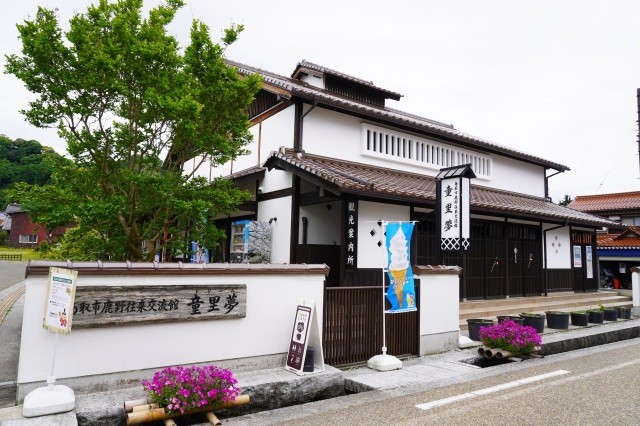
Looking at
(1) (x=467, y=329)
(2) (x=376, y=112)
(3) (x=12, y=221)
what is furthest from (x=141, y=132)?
(3) (x=12, y=221)

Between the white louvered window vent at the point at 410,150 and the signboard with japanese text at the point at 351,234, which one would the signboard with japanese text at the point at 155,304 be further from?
the white louvered window vent at the point at 410,150

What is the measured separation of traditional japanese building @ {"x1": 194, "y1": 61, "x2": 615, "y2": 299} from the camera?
33.4ft

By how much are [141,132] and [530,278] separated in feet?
44.0

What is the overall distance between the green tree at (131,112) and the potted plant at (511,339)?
5933mm

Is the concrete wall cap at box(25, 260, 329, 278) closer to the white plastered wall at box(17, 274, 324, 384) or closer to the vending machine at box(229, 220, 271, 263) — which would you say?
the white plastered wall at box(17, 274, 324, 384)

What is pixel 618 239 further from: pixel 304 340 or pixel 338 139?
pixel 304 340

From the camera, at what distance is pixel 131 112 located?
8.13m

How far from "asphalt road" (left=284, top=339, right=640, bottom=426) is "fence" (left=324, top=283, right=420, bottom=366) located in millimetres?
1600

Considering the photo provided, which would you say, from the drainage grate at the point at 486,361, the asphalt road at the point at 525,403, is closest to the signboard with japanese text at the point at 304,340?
the asphalt road at the point at 525,403

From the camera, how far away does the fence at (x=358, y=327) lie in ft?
23.5

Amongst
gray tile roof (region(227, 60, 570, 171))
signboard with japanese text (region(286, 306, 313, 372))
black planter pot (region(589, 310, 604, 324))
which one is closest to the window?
gray tile roof (region(227, 60, 570, 171))

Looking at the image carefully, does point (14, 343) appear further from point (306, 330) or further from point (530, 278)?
point (530, 278)

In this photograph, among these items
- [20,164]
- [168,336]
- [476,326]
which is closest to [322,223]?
[476,326]

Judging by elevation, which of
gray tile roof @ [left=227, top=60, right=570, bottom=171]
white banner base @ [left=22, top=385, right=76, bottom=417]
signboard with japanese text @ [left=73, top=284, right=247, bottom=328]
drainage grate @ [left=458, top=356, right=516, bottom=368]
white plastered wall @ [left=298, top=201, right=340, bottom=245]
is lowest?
drainage grate @ [left=458, top=356, right=516, bottom=368]
